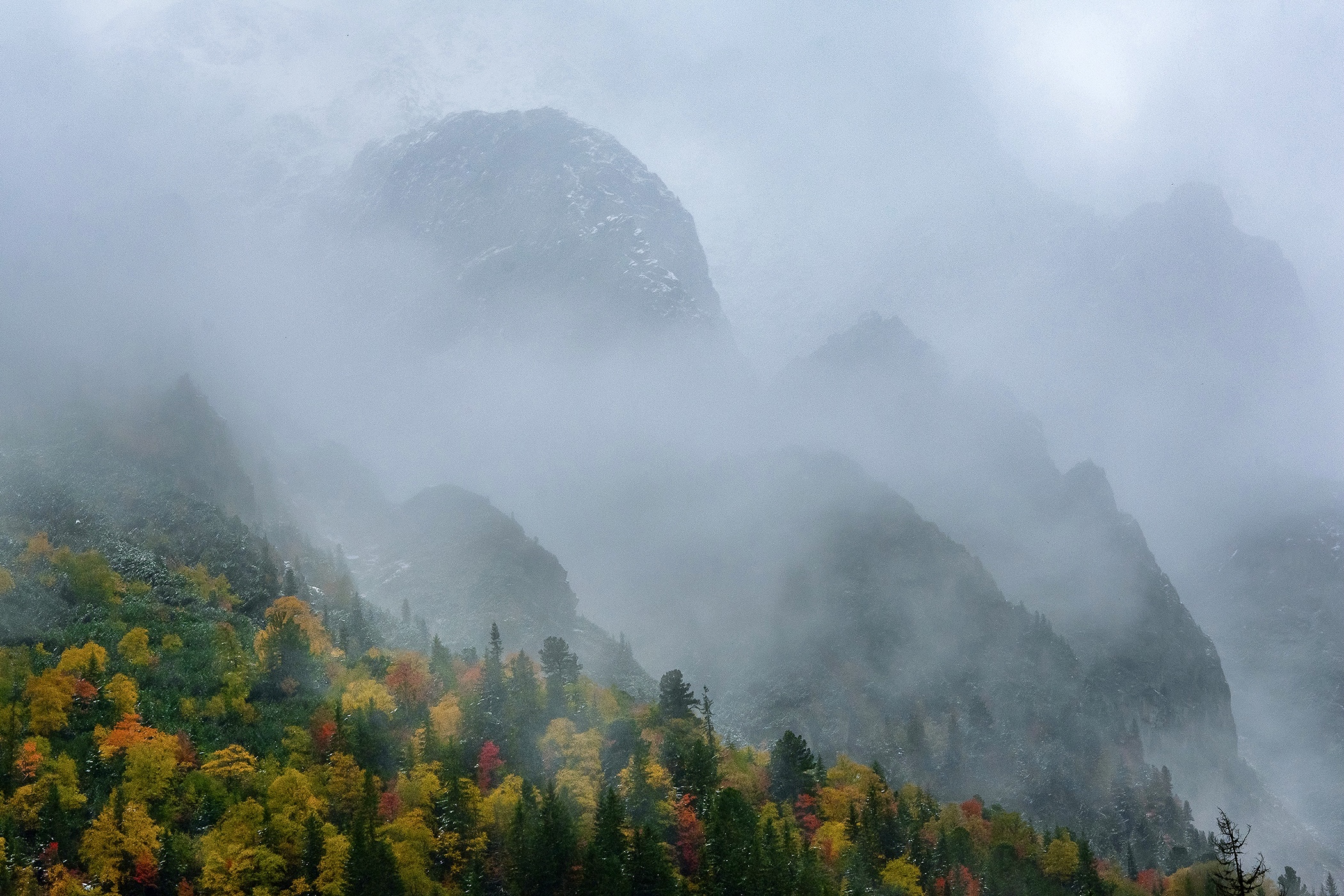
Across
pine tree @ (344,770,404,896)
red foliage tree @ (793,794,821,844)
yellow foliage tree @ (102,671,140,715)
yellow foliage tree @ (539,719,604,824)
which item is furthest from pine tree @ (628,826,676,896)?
yellow foliage tree @ (102,671,140,715)

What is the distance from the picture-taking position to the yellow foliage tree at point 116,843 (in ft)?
425

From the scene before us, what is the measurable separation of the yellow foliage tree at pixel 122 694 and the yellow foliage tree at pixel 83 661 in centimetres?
466

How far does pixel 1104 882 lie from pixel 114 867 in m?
139

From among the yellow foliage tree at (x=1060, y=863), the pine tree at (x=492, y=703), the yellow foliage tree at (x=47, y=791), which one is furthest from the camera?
the yellow foliage tree at (x=1060, y=863)

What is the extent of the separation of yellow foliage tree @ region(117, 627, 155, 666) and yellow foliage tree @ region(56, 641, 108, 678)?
427cm

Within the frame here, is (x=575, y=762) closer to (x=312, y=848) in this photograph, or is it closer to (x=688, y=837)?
(x=688, y=837)

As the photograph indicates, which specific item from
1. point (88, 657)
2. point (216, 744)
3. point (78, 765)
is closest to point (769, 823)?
point (216, 744)

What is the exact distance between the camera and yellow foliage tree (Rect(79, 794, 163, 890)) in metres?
130

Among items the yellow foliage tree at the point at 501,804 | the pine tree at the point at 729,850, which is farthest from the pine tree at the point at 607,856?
the yellow foliage tree at the point at 501,804

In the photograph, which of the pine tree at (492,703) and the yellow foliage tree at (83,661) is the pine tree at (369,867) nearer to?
the pine tree at (492,703)

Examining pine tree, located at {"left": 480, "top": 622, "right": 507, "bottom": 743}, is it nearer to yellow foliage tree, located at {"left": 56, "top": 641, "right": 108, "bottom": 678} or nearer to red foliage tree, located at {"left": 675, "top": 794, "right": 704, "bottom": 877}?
red foliage tree, located at {"left": 675, "top": 794, "right": 704, "bottom": 877}

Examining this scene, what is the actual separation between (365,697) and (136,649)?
107 feet

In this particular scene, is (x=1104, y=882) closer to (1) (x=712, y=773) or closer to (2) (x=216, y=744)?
(1) (x=712, y=773)

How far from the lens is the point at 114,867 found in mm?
130500
